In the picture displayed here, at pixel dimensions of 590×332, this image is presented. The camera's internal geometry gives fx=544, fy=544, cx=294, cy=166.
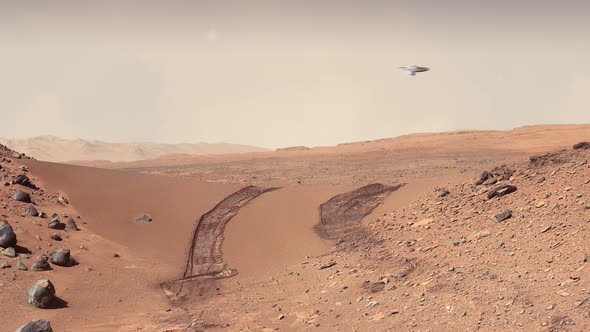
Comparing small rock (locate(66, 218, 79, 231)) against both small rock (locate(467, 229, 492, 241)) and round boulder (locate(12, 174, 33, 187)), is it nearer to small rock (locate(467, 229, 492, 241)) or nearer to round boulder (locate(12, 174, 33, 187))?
round boulder (locate(12, 174, 33, 187))

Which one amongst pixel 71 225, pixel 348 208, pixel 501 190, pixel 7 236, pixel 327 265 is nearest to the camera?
pixel 7 236

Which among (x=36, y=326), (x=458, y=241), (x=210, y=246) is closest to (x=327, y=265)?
(x=458, y=241)

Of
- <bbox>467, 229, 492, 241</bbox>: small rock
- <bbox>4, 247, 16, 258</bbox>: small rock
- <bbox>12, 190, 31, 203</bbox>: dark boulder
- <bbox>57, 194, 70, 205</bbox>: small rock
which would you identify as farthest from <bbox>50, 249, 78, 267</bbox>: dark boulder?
<bbox>467, 229, 492, 241</bbox>: small rock

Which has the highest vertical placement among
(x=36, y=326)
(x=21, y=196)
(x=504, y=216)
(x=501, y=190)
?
(x=21, y=196)

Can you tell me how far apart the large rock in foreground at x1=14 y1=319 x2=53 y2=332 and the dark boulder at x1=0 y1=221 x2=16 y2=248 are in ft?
14.8

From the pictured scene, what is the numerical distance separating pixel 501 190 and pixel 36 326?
12585 millimetres

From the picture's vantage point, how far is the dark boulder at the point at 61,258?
14.8 metres

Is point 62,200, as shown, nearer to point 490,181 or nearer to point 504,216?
point 504,216

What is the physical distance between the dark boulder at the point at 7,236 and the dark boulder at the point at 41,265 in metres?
1.01

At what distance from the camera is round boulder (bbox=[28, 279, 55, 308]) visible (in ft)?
41.1

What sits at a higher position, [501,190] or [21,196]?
[21,196]

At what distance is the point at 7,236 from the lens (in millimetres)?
14773

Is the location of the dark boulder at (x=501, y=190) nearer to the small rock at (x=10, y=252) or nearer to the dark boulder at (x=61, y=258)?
the dark boulder at (x=61, y=258)

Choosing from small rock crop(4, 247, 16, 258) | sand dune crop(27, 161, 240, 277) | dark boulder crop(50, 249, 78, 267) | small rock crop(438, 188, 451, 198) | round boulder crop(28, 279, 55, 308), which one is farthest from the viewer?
small rock crop(438, 188, 451, 198)
